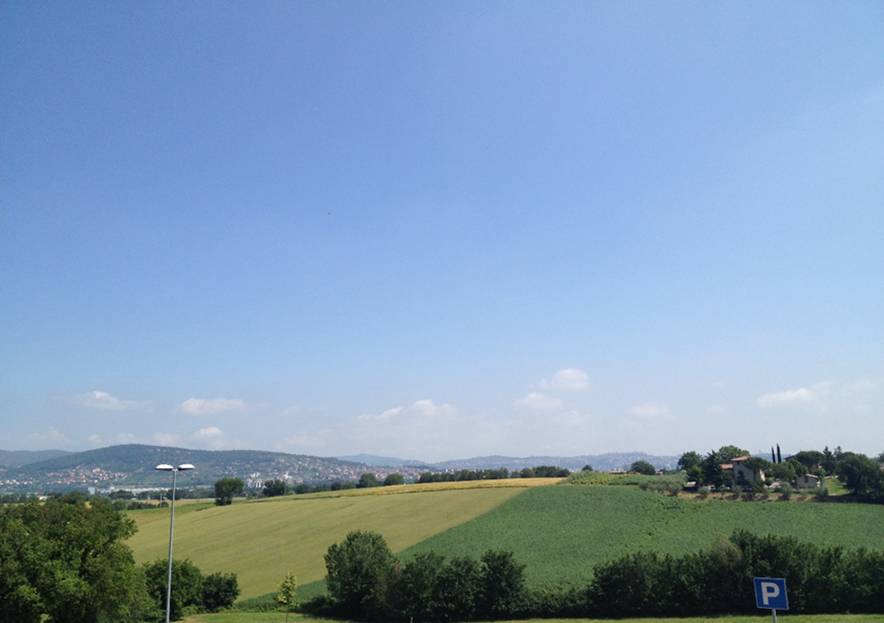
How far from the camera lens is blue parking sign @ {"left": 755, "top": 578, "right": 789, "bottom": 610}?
17.2 metres

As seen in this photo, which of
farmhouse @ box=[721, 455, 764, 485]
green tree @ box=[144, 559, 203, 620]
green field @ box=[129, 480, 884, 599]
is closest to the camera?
green tree @ box=[144, 559, 203, 620]

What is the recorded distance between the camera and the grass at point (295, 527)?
6056cm

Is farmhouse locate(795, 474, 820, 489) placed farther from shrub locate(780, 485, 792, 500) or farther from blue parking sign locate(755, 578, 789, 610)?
blue parking sign locate(755, 578, 789, 610)

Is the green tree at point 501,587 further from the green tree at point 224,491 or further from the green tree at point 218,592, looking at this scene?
the green tree at point 224,491

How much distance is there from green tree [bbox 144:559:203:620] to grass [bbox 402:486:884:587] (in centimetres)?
1898

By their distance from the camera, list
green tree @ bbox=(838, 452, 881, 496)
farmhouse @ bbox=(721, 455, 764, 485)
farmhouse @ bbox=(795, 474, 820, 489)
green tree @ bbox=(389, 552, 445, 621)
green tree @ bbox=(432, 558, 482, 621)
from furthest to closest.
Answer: farmhouse @ bbox=(721, 455, 764, 485)
farmhouse @ bbox=(795, 474, 820, 489)
green tree @ bbox=(838, 452, 881, 496)
green tree @ bbox=(432, 558, 482, 621)
green tree @ bbox=(389, 552, 445, 621)

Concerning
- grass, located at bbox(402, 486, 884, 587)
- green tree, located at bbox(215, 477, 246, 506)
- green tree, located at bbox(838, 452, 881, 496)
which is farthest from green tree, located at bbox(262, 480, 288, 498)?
green tree, located at bbox(838, 452, 881, 496)

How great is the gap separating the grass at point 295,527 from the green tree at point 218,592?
4.94 feet

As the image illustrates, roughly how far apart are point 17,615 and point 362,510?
182 ft

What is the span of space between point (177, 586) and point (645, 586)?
1391 inches

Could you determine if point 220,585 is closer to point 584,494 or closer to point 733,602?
point 733,602

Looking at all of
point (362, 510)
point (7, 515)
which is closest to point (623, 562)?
point (7, 515)


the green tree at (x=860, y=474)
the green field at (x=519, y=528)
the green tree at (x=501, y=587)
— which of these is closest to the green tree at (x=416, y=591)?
the green tree at (x=501, y=587)

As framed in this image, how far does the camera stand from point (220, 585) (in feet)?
162
